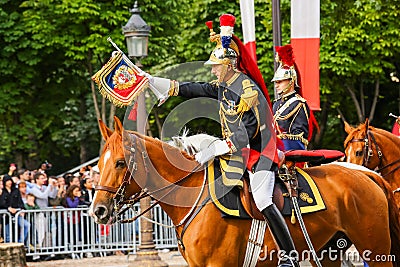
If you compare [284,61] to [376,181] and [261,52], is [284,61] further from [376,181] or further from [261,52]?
[261,52]

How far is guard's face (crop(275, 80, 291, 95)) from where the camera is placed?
399 inches

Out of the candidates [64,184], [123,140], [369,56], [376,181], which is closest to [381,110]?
[369,56]

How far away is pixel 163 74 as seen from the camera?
9406 millimetres

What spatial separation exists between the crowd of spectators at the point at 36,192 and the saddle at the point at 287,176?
27.8ft

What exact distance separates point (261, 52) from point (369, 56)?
12.2 feet

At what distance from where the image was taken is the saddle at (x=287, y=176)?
8.94 metres

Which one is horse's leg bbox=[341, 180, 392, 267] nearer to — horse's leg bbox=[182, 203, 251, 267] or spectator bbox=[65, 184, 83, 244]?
horse's leg bbox=[182, 203, 251, 267]

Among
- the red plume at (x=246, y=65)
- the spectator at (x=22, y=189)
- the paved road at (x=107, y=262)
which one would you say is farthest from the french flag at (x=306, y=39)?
the spectator at (x=22, y=189)

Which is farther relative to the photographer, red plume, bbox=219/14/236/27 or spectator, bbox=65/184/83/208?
spectator, bbox=65/184/83/208

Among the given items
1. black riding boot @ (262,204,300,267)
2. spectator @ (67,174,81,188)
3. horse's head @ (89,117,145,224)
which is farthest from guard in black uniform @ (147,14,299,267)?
spectator @ (67,174,81,188)

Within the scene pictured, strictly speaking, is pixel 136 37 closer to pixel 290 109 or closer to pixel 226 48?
pixel 290 109

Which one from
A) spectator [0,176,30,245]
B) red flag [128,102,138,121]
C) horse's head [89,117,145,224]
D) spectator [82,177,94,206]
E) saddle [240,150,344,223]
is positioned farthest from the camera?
spectator [82,177,94,206]

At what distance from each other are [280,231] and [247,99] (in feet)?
4.41

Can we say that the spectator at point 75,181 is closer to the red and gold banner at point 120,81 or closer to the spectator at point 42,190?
the spectator at point 42,190
